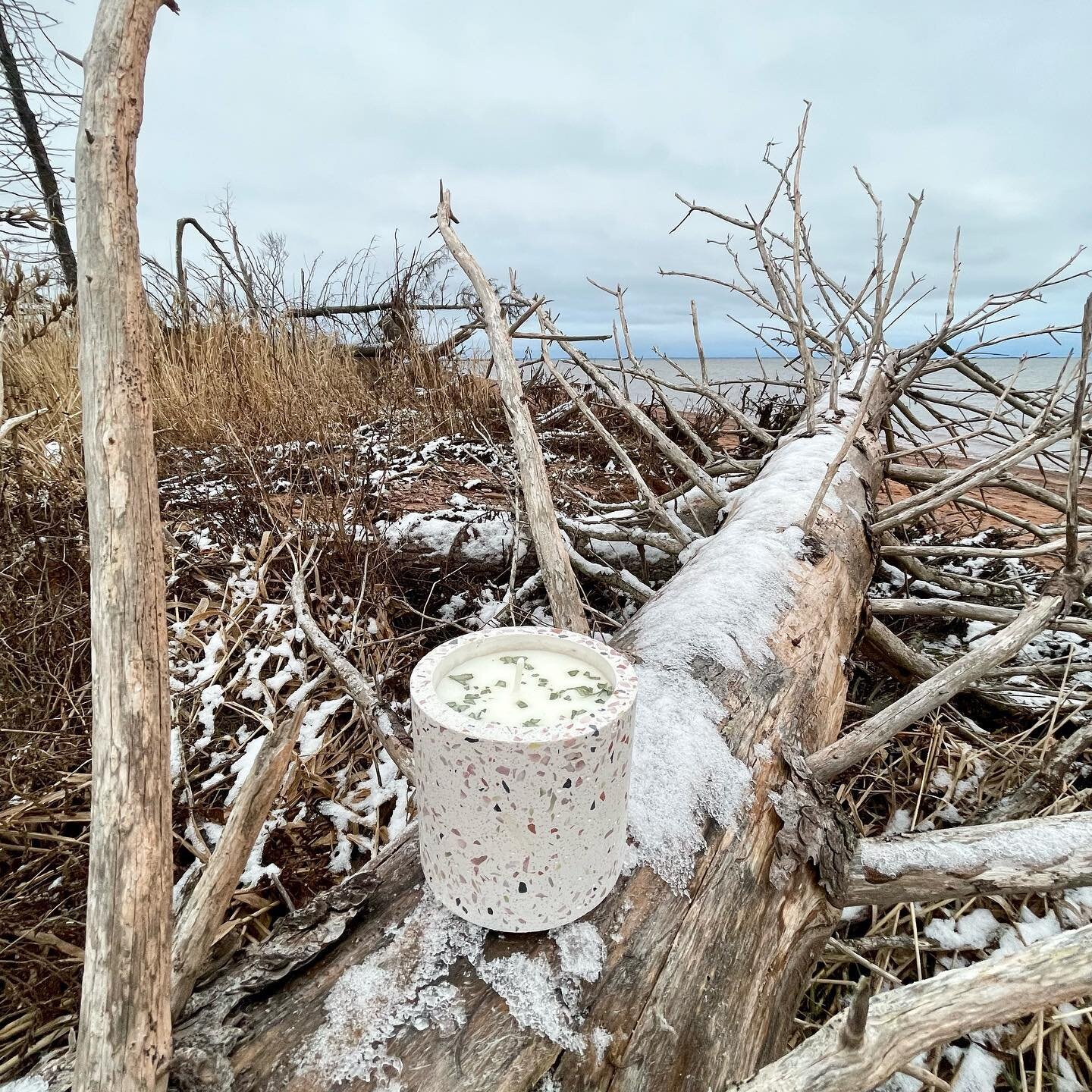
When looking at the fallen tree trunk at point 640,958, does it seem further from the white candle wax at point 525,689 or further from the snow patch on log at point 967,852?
the white candle wax at point 525,689

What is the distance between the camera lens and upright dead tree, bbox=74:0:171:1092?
74 cm

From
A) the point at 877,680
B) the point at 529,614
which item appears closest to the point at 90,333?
the point at 529,614

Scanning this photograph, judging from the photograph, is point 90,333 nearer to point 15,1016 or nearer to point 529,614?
point 15,1016

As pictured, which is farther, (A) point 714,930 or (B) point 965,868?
(B) point 965,868

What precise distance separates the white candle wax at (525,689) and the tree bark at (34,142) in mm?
6808

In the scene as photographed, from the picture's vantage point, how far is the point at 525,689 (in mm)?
840

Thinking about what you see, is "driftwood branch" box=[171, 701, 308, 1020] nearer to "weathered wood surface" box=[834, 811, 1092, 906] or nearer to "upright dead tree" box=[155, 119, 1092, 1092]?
"upright dead tree" box=[155, 119, 1092, 1092]

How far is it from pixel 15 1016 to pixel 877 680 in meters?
2.45

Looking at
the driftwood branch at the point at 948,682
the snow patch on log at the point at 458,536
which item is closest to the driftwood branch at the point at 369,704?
the driftwood branch at the point at 948,682

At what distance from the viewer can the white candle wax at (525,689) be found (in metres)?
0.78

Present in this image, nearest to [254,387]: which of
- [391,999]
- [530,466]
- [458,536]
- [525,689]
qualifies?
[458,536]

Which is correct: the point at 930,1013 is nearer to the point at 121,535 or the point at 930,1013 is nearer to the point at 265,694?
the point at 121,535

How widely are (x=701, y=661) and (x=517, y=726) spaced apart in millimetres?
595

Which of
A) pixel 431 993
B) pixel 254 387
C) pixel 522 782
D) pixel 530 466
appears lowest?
pixel 431 993
